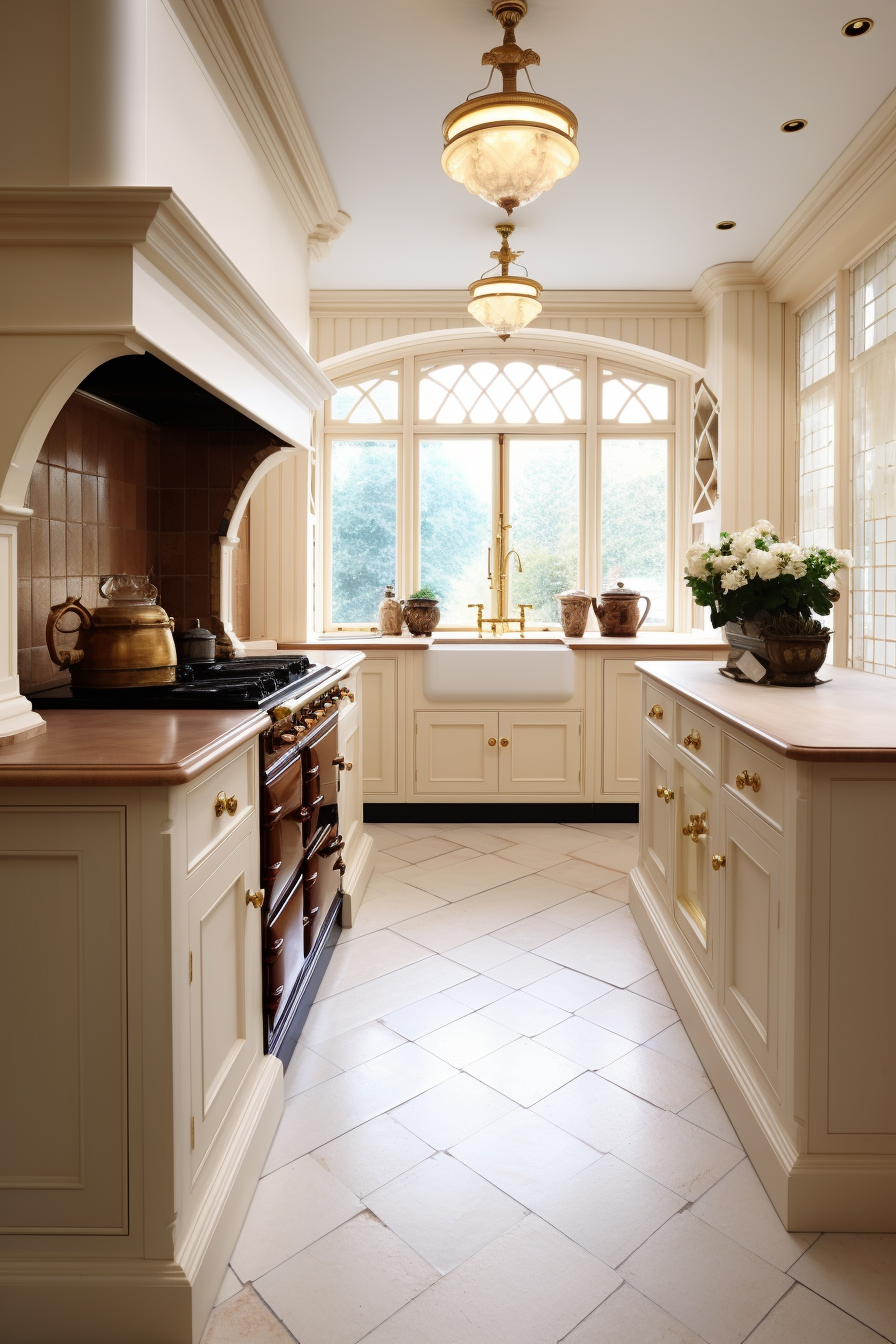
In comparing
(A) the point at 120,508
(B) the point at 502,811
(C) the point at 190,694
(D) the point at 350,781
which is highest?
(A) the point at 120,508

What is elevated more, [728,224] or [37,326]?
[728,224]

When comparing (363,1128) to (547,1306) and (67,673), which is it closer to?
(547,1306)

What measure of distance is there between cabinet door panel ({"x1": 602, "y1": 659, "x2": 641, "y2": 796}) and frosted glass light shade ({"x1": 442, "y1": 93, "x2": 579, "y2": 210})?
273 centimetres

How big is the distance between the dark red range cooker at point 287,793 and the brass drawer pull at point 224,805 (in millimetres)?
301

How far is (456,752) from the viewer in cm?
491

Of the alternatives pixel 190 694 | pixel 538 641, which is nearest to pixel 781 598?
pixel 190 694

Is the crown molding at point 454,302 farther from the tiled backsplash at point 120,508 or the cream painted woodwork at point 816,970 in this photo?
the cream painted woodwork at point 816,970

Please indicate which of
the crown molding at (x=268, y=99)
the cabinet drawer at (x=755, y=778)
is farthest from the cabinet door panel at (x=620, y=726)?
the cabinet drawer at (x=755, y=778)

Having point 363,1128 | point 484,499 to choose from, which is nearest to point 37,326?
point 363,1128

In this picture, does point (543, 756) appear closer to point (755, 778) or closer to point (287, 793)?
point (287, 793)

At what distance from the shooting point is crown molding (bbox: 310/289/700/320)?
16.9 ft

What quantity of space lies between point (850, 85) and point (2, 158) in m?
2.70

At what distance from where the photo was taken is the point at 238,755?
1.85m

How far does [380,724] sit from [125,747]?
3357 millimetres
